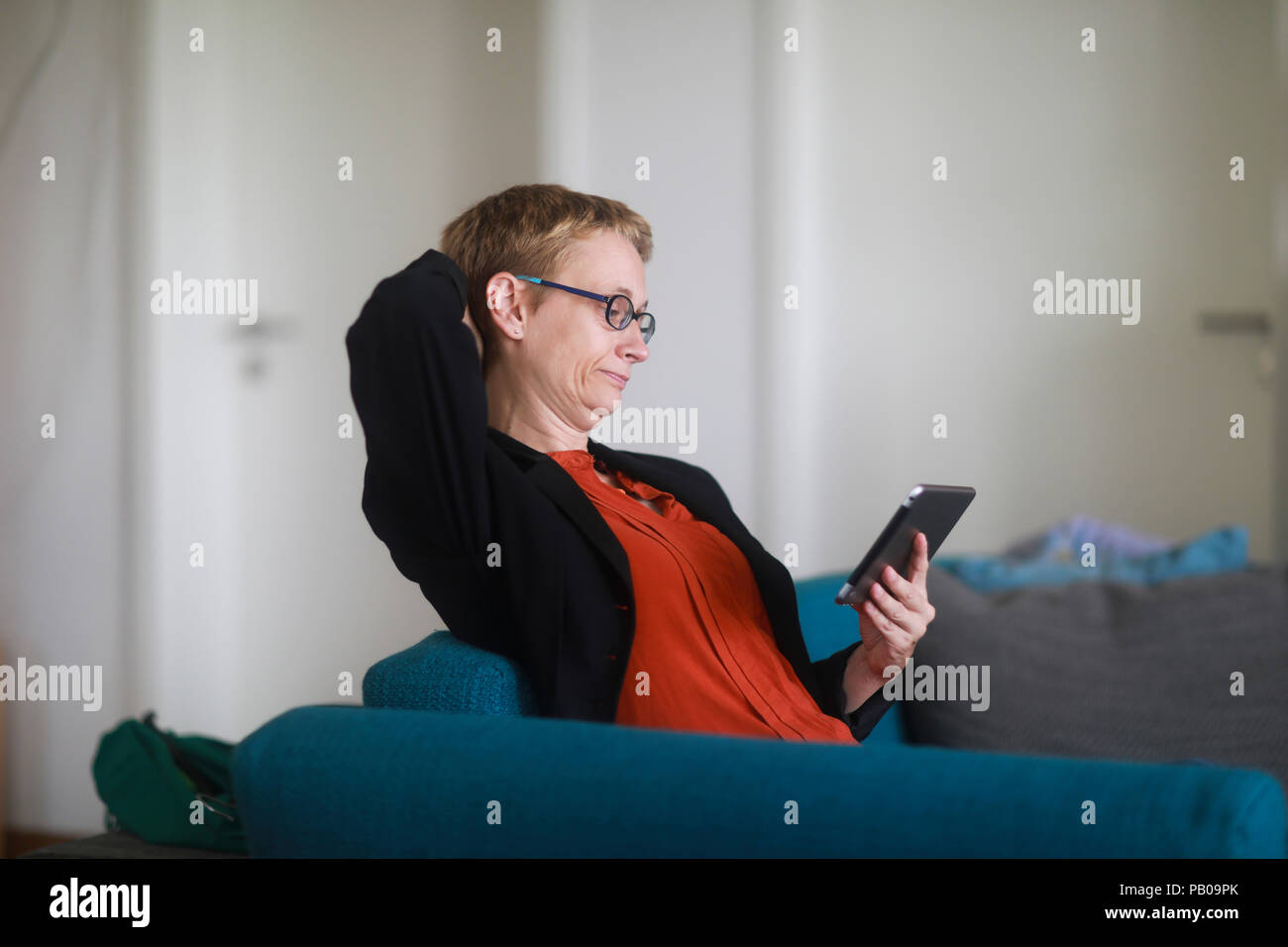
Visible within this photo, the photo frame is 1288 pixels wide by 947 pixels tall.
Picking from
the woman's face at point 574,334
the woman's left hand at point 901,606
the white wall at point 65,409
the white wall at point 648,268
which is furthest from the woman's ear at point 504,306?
the white wall at point 65,409

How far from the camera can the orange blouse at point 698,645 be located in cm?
104

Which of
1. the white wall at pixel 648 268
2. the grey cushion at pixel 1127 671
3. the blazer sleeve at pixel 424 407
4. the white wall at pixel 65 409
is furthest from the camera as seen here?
the white wall at pixel 65 409

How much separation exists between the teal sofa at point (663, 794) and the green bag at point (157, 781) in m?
1.06

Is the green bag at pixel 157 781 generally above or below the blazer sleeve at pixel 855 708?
below

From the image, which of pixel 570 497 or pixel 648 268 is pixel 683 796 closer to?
pixel 570 497

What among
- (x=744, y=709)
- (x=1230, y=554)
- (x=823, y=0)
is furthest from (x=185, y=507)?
(x=1230, y=554)

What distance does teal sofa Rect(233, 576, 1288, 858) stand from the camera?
667mm

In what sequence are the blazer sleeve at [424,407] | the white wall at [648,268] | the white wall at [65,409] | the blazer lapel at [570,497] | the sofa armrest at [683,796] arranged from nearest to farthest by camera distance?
the sofa armrest at [683,796] < the blazer sleeve at [424,407] < the blazer lapel at [570,497] < the white wall at [648,268] < the white wall at [65,409]

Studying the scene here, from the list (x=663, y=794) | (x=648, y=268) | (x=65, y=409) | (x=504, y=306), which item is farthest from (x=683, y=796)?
(x=65, y=409)

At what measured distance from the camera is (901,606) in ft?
3.35

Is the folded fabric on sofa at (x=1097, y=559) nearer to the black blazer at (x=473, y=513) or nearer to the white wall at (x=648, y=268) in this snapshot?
the white wall at (x=648, y=268)

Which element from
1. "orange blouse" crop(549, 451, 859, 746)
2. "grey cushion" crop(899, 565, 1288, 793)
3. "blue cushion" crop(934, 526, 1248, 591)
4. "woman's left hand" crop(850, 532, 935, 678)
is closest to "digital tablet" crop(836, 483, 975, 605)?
"woman's left hand" crop(850, 532, 935, 678)

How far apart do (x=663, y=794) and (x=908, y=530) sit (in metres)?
0.34

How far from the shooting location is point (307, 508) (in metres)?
2.80
